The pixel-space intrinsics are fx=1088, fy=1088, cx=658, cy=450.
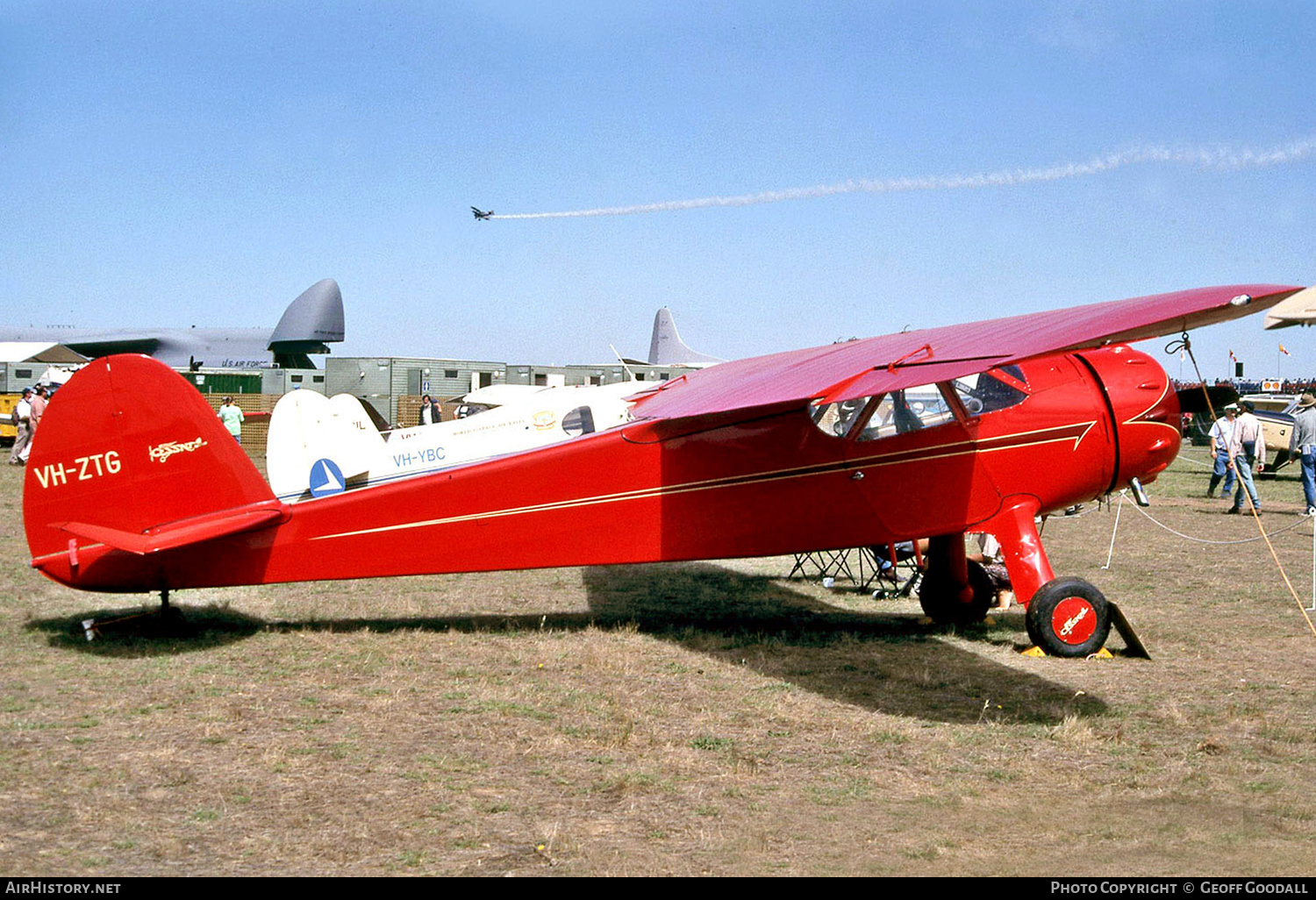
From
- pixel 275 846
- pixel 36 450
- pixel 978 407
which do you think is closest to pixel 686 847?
pixel 275 846

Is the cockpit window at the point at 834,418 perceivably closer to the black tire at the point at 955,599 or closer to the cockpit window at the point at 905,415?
the cockpit window at the point at 905,415

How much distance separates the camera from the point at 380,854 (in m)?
4.09

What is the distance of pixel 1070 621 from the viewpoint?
7.55 m

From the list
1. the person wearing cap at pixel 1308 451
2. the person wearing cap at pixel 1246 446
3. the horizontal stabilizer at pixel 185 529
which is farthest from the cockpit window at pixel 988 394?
the person wearing cap at pixel 1308 451

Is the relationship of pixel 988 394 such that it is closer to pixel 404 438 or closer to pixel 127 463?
pixel 127 463

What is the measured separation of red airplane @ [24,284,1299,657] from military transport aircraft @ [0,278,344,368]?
2455 inches

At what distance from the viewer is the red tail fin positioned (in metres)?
7.31

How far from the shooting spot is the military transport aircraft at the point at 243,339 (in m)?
68.5

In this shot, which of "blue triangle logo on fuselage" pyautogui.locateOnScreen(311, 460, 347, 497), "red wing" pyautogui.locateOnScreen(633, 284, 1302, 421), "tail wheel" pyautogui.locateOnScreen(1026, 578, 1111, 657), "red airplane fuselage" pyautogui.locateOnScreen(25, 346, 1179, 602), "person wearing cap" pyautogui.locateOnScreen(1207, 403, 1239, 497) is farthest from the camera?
"person wearing cap" pyautogui.locateOnScreen(1207, 403, 1239, 497)

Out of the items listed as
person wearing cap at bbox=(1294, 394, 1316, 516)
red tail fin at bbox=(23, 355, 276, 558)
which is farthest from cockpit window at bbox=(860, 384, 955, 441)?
person wearing cap at bbox=(1294, 394, 1316, 516)

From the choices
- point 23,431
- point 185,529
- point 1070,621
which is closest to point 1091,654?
point 1070,621

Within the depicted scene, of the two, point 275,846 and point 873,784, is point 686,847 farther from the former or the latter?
point 275,846

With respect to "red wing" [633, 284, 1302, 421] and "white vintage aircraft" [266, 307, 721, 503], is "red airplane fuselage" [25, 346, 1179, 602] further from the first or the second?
"white vintage aircraft" [266, 307, 721, 503]

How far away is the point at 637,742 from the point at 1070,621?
3.54 meters
